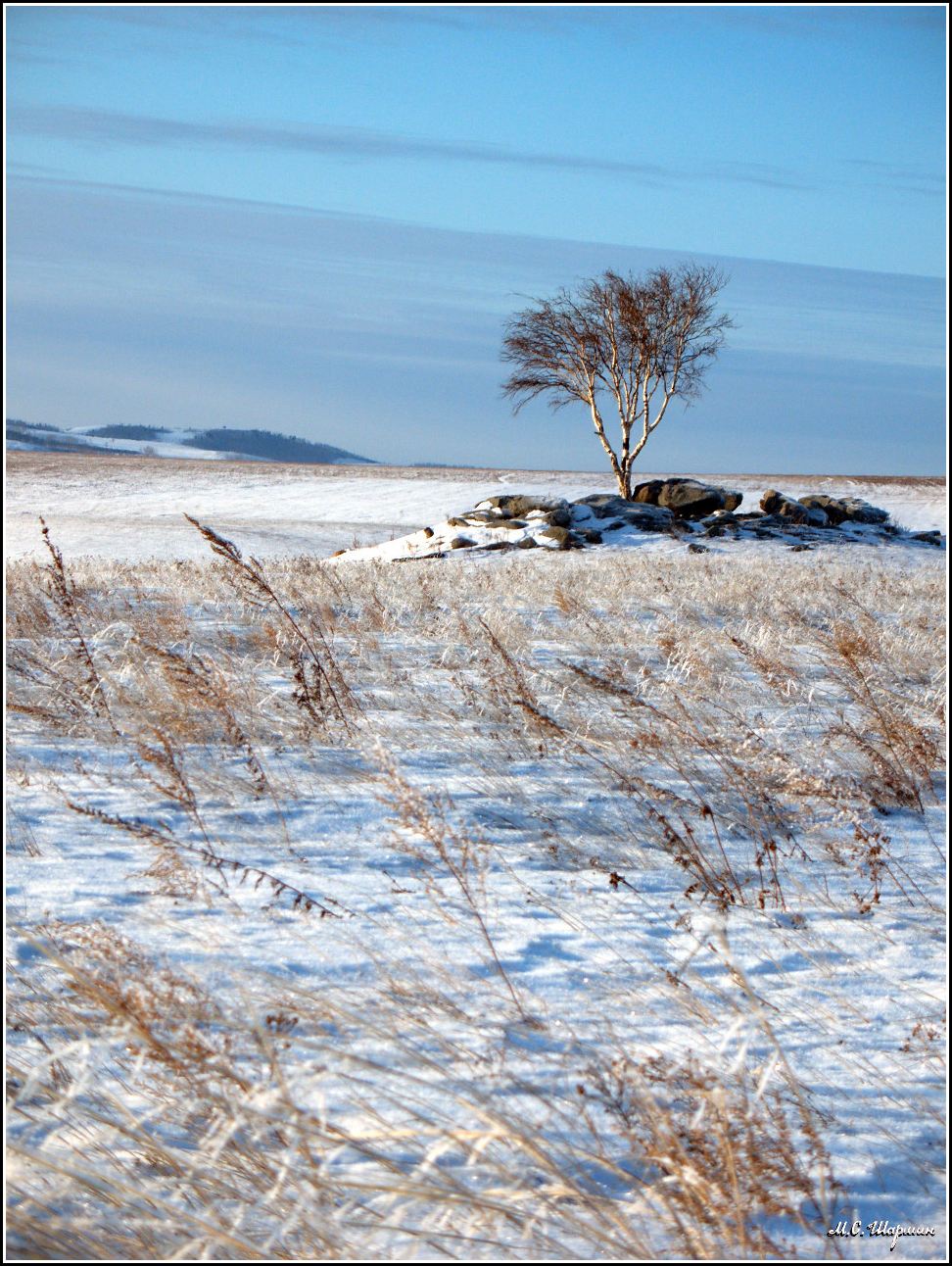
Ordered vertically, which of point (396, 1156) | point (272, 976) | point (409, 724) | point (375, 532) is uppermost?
point (375, 532)

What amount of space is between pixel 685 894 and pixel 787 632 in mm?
5142

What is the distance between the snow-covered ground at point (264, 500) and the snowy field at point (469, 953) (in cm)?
1536

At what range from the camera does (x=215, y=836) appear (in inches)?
148

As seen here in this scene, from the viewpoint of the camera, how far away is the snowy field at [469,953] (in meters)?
1.92

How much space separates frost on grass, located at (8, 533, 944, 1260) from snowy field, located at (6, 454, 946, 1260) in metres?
0.01

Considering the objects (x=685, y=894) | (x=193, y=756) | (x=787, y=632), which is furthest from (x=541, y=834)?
(x=787, y=632)

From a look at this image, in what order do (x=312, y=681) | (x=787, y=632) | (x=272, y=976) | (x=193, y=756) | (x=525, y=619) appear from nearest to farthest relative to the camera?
(x=272, y=976), (x=193, y=756), (x=312, y=681), (x=787, y=632), (x=525, y=619)

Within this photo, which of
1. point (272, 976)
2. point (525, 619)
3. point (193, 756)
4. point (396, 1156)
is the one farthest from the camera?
point (525, 619)

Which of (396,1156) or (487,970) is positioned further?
(487,970)

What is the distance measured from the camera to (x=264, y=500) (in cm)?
3891

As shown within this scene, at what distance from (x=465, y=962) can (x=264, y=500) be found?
3766 cm

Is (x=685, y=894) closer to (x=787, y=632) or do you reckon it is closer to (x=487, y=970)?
(x=487, y=970)

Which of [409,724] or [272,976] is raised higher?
[409,724]

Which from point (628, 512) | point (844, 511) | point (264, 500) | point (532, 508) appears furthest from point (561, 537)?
point (264, 500)
